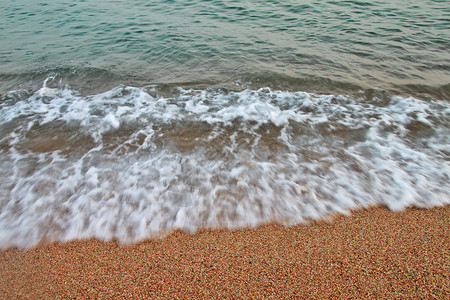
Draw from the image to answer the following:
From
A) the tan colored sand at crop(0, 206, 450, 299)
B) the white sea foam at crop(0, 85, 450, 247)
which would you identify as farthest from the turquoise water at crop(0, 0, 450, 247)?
the tan colored sand at crop(0, 206, 450, 299)

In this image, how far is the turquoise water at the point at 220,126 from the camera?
Result: 2.48 m

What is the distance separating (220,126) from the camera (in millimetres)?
3715

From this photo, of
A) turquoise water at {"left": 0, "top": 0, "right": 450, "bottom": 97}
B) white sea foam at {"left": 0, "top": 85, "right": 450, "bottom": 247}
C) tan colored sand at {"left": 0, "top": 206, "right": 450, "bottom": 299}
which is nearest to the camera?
tan colored sand at {"left": 0, "top": 206, "right": 450, "bottom": 299}

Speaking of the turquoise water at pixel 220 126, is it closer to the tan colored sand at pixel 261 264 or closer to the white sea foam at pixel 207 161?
the white sea foam at pixel 207 161

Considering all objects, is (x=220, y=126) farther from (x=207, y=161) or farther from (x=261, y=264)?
(x=261, y=264)

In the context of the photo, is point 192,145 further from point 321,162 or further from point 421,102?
point 421,102

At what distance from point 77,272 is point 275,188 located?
1.77m

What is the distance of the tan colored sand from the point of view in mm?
1767

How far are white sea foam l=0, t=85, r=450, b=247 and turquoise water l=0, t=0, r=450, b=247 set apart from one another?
0.02m

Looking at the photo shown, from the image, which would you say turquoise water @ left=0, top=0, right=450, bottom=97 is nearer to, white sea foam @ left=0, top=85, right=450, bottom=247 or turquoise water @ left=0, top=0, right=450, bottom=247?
turquoise water @ left=0, top=0, right=450, bottom=247

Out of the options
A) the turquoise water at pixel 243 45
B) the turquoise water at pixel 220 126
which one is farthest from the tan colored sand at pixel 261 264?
the turquoise water at pixel 243 45

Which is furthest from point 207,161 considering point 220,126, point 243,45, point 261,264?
point 243,45

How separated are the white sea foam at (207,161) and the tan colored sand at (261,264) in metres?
0.17

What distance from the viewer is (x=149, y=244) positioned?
217 cm
